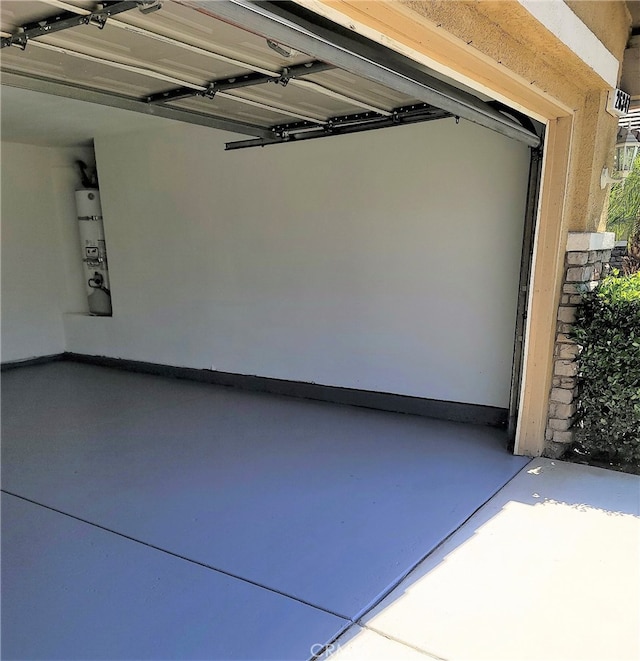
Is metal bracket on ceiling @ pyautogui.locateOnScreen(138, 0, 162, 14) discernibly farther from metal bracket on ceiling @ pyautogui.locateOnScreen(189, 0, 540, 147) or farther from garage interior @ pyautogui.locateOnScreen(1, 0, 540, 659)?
metal bracket on ceiling @ pyautogui.locateOnScreen(189, 0, 540, 147)

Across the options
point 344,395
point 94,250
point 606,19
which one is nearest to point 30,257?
point 94,250

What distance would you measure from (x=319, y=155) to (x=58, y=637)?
4211 mm

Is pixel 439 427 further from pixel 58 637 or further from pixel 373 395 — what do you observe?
pixel 58 637

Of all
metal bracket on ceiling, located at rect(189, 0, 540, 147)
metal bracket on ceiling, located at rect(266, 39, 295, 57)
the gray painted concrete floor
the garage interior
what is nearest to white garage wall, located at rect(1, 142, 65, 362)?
the garage interior

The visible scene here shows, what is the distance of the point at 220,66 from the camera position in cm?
312

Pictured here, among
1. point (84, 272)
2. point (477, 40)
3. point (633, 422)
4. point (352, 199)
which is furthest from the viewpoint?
point (84, 272)

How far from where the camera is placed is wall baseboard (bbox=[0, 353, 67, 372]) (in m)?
7.04

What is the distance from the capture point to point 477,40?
2326 mm

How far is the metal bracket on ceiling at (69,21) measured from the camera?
2.14 m

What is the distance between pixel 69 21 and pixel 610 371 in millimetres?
3764

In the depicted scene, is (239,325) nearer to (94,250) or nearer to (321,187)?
(321,187)

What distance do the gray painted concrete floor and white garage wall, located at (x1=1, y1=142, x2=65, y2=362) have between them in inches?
95.2

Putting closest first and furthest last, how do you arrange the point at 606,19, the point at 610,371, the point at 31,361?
the point at 606,19 < the point at 610,371 < the point at 31,361

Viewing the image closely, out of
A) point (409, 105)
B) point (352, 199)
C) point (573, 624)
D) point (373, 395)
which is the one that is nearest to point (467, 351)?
point (373, 395)
